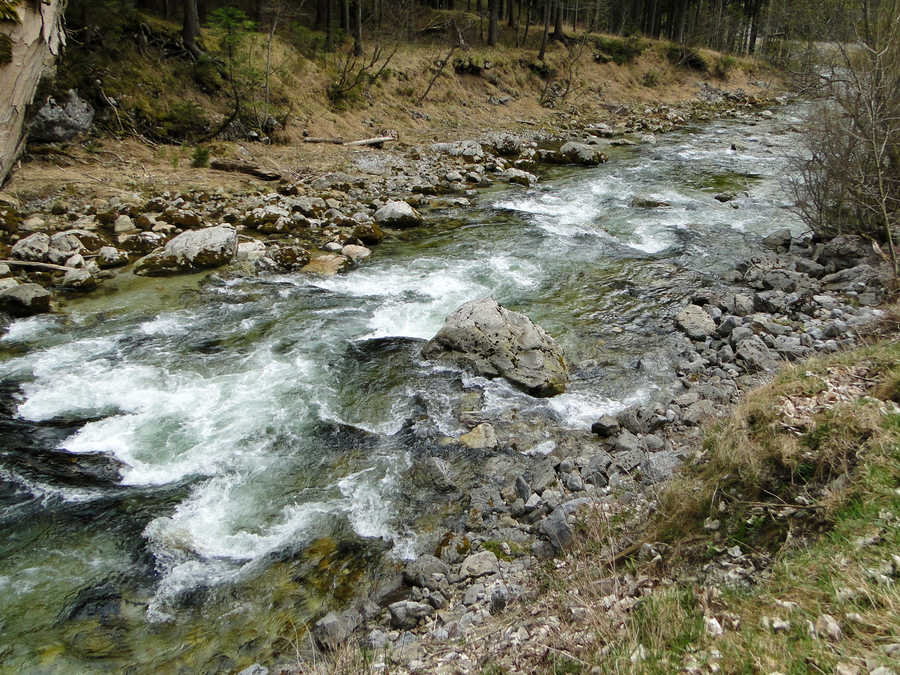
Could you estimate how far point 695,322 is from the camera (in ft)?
31.4

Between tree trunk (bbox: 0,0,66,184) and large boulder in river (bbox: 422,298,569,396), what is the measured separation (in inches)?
250

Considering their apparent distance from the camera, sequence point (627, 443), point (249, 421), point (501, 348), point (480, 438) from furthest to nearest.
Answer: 1. point (501, 348)
2. point (249, 421)
3. point (480, 438)
4. point (627, 443)

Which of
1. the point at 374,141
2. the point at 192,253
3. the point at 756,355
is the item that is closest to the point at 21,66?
the point at 756,355

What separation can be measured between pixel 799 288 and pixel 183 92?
20345 millimetres

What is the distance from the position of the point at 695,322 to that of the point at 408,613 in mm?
7163

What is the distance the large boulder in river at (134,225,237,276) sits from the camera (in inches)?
454

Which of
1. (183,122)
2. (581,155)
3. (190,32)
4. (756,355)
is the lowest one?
(756,355)

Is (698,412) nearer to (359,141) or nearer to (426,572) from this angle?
(426,572)

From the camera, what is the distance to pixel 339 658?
12.3ft

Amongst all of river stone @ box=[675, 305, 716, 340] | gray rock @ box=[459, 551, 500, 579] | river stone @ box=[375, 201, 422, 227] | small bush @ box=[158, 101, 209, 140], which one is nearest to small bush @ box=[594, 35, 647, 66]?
small bush @ box=[158, 101, 209, 140]

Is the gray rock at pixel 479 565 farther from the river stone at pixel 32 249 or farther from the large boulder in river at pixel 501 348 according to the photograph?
the river stone at pixel 32 249

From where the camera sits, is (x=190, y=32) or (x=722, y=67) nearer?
(x=190, y=32)

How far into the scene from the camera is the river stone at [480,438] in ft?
22.8

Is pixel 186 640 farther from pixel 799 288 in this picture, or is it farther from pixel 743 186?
pixel 743 186
